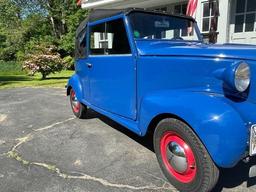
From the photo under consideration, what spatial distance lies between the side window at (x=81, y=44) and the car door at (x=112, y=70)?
232 millimetres

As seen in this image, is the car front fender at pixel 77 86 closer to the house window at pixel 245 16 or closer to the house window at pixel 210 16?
the house window at pixel 210 16

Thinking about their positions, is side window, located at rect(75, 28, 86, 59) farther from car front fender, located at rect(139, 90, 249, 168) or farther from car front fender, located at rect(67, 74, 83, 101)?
car front fender, located at rect(139, 90, 249, 168)

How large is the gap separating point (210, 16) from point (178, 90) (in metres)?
6.95

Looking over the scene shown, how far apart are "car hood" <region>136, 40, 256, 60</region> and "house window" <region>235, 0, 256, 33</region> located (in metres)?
5.27

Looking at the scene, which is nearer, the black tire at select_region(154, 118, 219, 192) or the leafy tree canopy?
the black tire at select_region(154, 118, 219, 192)

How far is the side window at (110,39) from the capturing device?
4047 millimetres

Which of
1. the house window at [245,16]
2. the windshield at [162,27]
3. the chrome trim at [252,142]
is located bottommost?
the chrome trim at [252,142]

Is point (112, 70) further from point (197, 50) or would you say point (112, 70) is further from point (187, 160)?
point (187, 160)

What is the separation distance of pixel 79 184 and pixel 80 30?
3.15 m

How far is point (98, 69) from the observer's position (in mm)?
4652

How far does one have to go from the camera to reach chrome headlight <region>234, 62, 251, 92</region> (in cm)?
267

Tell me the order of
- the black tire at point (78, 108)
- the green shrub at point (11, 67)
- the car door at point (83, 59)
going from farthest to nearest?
the green shrub at point (11, 67) → the black tire at point (78, 108) → the car door at point (83, 59)

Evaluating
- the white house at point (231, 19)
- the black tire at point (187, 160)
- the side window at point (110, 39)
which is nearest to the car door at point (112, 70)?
the side window at point (110, 39)

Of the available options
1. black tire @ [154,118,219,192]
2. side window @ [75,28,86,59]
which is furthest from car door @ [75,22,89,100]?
black tire @ [154,118,219,192]
